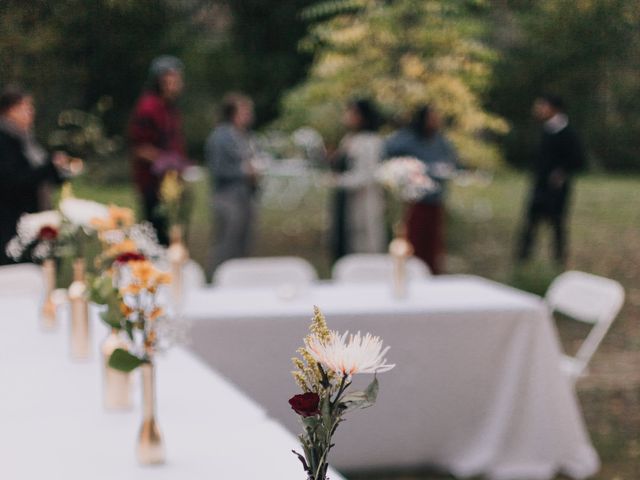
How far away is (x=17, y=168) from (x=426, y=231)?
3.73m

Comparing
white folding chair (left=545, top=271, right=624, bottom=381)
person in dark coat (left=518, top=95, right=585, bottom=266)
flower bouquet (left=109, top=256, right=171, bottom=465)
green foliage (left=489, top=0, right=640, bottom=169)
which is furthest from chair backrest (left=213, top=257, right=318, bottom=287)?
green foliage (left=489, top=0, right=640, bottom=169)

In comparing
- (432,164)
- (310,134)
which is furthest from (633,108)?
(432,164)

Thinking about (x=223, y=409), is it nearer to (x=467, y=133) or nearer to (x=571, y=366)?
(x=571, y=366)

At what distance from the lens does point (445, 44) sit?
10.7 meters

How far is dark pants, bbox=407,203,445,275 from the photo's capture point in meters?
8.34

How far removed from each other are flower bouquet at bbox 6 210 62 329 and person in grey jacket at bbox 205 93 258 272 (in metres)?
4.05

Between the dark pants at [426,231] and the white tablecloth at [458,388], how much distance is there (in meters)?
3.78

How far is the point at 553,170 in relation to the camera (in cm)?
914

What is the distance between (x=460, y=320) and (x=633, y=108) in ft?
62.3

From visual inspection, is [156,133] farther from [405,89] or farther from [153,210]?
[405,89]

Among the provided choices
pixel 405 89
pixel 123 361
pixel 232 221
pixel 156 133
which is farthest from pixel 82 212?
pixel 405 89

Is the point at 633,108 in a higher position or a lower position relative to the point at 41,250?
higher

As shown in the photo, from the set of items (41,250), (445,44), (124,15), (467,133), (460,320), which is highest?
(124,15)

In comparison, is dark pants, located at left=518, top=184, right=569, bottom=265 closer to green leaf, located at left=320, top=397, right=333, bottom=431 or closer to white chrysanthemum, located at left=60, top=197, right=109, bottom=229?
white chrysanthemum, located at left=60, top=197, right=109, bottom=229
